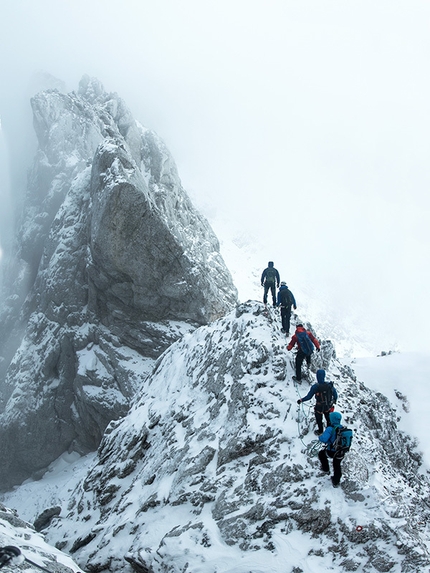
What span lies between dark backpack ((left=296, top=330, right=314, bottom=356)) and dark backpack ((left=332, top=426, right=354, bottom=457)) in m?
3.94

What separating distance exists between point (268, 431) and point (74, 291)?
31702 millimetres

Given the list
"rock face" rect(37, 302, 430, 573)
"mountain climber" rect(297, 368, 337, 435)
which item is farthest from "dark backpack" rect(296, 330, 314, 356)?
"mountain climber" rect(297, 368, 337, 435)

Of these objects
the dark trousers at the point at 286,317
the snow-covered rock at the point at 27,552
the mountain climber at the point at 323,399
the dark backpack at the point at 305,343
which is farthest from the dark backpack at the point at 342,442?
the snow-covered rock at the point at 27,552

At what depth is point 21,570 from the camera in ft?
28.4

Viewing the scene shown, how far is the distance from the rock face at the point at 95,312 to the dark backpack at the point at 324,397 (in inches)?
1005

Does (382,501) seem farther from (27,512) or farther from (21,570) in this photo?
(27,512)

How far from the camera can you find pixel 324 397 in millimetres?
11320

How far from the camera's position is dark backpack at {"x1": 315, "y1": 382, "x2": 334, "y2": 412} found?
1129 centimetres

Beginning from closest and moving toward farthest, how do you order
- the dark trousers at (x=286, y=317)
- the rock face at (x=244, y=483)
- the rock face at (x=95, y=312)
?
the rock face at (x=244, y=483)
the dark trousers at (x=286, y=317)
the rock face at (x=95, y=312)

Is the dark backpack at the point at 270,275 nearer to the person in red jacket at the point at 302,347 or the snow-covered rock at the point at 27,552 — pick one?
the person in red jacket at the point at 302,347

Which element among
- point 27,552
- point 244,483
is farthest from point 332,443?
point 27,552

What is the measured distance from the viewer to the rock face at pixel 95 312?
35.1 metres

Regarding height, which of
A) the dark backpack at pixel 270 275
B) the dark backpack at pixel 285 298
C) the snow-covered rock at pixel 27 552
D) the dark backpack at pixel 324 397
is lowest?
the snow-covered rock at pixel 27 552

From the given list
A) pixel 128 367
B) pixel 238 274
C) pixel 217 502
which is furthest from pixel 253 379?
pixel 238 274
